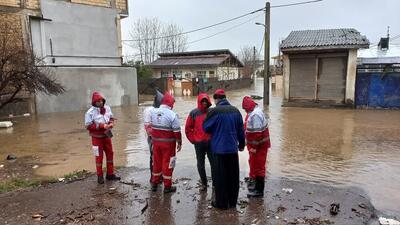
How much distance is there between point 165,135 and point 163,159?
374 mm

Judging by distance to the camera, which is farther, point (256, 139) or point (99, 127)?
point (99, 127)

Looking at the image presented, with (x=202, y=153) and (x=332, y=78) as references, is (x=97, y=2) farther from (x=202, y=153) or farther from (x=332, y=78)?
(x=202, y=153)

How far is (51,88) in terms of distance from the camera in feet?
53.8

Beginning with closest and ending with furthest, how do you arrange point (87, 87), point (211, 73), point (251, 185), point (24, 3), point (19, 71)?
point (251, 185), point (19, 71), point (24, 3), point (87, 87), point (211, 73)

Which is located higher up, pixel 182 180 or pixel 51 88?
pixel 51 88

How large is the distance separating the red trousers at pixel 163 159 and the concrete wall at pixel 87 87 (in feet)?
50.6

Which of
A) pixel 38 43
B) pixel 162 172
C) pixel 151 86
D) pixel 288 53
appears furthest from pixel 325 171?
pixel 151 86

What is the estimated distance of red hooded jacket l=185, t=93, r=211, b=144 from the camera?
18.6 feet

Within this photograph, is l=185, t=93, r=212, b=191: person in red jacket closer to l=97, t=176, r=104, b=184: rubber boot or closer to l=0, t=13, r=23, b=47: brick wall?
l=97, t=176, r=104, b=184: rubber boot

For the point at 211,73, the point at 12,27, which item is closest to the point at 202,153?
the point at 12,27

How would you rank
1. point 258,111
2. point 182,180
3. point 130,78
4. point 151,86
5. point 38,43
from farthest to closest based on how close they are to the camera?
point 151,86 < point 130,78 < point 38,43 < point 182,180 < point 258,111

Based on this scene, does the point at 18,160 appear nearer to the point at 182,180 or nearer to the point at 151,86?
the point at 182,180

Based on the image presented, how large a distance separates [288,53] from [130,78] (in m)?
10.00

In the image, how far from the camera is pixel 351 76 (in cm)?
1886
